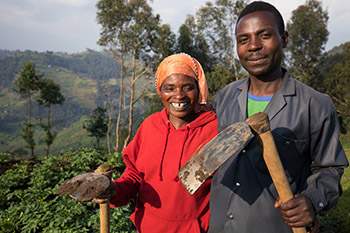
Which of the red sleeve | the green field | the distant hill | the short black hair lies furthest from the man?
the distant hill

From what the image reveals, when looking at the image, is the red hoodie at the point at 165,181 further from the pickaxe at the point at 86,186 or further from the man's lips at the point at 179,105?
the pickaxe at the point at 86,186

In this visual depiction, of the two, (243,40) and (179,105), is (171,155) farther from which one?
(243,40)

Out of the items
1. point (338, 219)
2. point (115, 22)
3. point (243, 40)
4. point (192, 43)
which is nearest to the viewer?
point (243, 40)

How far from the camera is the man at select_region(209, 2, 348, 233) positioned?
1.22m

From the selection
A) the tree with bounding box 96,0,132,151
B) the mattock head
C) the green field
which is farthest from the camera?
the tree with bounding box 96,0,132,151

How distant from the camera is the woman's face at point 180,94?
1704 mm

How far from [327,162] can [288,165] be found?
178mm

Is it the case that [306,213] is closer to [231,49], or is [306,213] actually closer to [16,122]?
[231,49]

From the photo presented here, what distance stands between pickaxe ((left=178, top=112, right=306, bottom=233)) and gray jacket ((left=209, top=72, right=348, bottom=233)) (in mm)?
257

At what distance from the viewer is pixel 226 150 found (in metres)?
1.00

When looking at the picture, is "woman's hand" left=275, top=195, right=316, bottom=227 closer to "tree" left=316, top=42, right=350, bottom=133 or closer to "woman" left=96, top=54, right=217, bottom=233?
"woman" left=96, top=54, right=217, bottom=233

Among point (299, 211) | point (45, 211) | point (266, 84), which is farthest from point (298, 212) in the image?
point (45, 211)

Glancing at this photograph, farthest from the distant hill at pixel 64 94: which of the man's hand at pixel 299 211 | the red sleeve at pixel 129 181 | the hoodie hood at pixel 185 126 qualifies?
the man's hand at pixel 299 211

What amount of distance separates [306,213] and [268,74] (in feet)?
2.46
